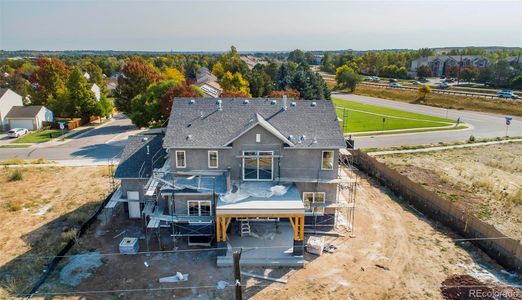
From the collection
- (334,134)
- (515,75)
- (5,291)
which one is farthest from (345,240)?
(515,75)

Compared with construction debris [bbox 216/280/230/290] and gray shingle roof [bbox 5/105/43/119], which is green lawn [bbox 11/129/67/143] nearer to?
gray shingle roof [bbox 5/105/43/119]

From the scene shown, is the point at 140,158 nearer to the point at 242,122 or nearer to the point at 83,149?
the point at 242,122

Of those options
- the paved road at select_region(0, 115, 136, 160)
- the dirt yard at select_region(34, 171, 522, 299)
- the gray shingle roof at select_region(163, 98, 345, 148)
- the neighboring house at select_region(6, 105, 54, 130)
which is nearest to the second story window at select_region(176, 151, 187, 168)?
the gray shingle roof at select_region(163, 98, 345, 148)

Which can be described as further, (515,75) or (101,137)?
(515,75)

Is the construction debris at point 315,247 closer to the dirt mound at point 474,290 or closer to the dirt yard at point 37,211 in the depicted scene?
the dirt mound at point 474,290

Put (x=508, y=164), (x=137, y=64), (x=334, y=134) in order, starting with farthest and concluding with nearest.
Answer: (x=137, y=64) → (x=508, y=164) → (x=334, y=134)

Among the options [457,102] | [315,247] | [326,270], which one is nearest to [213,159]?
[315,247]

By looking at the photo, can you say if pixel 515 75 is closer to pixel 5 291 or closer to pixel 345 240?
pixel 345 240
